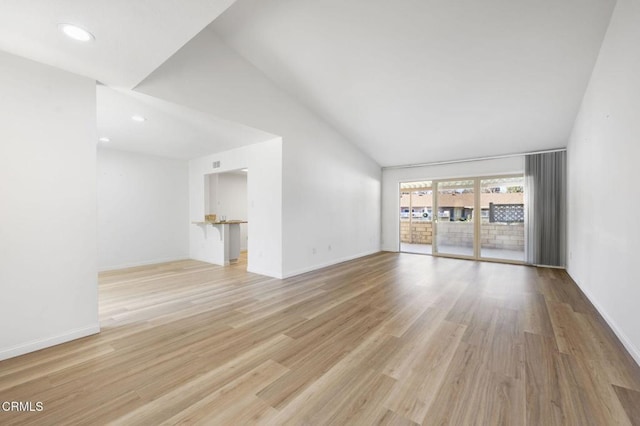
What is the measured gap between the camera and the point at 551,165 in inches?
210

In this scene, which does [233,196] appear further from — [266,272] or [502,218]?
[502,218]

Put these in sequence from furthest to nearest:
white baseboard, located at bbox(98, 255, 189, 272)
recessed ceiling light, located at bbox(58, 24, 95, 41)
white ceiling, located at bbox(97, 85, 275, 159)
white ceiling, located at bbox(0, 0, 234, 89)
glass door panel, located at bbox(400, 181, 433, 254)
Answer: glass door panel, located at bbox(400, 181, 433, 254) < white baseboard, located at bbox(98, 255, 189, 272) < white ceiling, located at bbox(97, 85, 275, 159) < recessed ceiling light, located at bbox(58, 24, 95, 41) < white ceiling, located at bbox(0, 0, 234, 89)

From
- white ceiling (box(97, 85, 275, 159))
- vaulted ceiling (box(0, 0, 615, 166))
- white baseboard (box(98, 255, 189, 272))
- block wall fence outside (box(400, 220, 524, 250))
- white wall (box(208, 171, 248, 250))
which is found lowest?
white baseboard (box(98, 255, 189, 272))

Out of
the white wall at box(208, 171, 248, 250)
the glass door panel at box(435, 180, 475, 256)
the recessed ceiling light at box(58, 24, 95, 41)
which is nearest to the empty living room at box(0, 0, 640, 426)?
the recessed ceiling light at box(58, 24, 95, 41)

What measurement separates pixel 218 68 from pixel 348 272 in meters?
3.95

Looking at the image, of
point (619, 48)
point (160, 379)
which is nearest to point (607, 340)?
point (619, 48)

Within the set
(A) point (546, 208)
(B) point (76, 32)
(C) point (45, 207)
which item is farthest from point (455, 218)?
(C) point (45, 207)

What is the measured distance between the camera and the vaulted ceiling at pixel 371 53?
1.89 metres

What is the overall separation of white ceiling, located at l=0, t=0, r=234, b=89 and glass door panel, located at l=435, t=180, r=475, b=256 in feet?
21.1

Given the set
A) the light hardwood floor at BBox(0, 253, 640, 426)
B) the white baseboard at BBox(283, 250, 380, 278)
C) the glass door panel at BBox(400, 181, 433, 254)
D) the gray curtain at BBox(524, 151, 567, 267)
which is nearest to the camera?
the light hardwood floor at BBox(0, 253, 640, 426)

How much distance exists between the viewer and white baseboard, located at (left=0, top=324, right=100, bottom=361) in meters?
2.05

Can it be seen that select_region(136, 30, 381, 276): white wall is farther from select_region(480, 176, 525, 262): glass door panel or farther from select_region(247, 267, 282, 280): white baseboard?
select_region(480, 176, 525, 262): glass door panel

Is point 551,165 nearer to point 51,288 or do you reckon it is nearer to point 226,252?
point 226,252

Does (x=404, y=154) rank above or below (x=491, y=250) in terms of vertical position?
above
